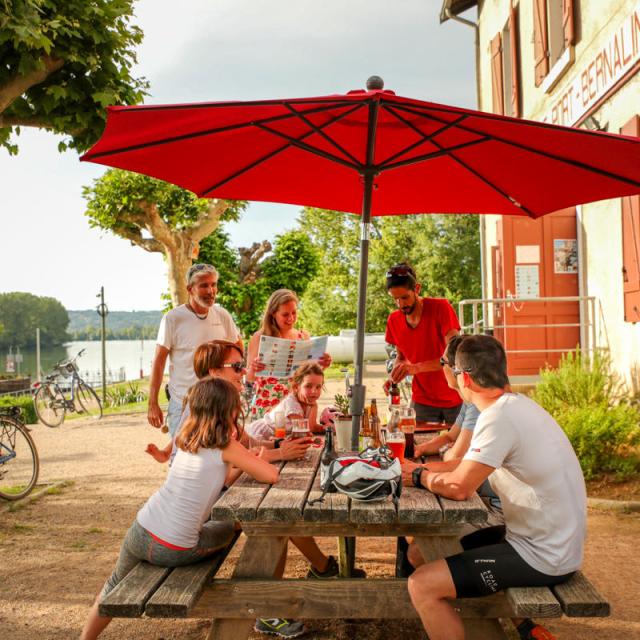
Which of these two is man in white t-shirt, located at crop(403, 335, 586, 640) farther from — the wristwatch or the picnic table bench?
the wristwatch

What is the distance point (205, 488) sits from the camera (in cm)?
275

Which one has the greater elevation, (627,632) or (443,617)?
(443,617)

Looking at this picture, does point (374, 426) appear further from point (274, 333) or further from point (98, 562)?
point (98, 562)

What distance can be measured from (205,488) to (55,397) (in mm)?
12814

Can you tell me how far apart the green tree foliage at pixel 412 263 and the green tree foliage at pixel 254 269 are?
17.5 feet

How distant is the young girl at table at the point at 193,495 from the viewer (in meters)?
2.72

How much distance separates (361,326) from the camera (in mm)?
3537

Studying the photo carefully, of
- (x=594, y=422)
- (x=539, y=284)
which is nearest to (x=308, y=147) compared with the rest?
(x=594, y=422)

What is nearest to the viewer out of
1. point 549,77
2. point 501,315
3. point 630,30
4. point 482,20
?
point 630,30

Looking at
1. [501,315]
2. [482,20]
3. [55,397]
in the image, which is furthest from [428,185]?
[55,397]

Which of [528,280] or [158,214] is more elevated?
[158,214]

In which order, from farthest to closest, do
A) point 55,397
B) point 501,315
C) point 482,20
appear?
1. point 55,397
2. point 482,20
3. point 501,315

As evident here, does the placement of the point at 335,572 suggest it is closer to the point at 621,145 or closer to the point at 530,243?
the point at 621,145

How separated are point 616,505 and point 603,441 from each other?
0.75 m
